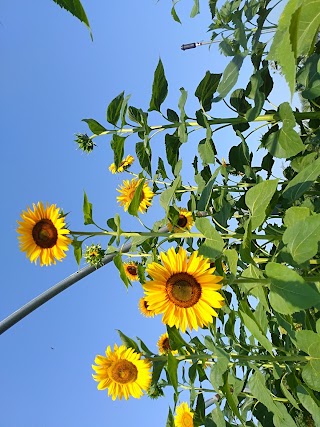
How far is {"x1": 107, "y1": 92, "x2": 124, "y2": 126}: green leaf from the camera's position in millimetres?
1895

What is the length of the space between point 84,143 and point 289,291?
2.17 m

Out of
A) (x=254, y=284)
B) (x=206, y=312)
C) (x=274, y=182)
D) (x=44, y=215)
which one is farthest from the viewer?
(x=44, y=215)

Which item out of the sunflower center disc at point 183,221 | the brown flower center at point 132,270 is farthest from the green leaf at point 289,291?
the brown flower center at point 132,270

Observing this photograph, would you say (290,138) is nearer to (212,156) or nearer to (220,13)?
(212,156)

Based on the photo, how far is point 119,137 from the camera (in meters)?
1.95

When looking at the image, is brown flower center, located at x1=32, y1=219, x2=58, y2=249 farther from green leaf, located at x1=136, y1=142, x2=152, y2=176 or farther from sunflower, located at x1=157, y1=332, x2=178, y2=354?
sunflower, located at x1=157, y1=332, x2=178, y2=354

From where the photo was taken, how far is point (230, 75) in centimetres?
174

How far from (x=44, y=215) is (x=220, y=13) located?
1616 mm

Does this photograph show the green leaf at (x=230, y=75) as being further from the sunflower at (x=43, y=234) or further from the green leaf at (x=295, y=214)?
the sunflower at (x=43, y=234)

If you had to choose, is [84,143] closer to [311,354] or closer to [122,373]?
[122,373]

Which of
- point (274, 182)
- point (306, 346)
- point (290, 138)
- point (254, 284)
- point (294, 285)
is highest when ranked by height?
point (290, 138)

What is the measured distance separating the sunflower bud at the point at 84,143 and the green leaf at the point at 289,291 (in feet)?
6.77

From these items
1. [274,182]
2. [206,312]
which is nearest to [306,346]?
[206,312]

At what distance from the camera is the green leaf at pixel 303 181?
60.3 inches
